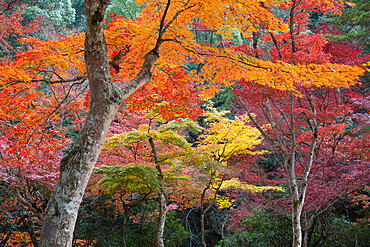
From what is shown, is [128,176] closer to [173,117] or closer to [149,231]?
[173,117]

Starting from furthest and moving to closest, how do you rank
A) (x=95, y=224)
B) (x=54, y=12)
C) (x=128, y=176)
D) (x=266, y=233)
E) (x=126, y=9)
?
(x=126, y=9)
(x=54, y=12)
(x=95, y=224)
(x=266, y=233)
(x=128, y=176)

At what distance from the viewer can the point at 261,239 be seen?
714 cm

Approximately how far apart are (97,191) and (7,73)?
196 inches

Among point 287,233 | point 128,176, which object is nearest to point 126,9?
point 128,176

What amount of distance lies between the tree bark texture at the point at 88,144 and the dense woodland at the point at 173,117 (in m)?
0.01

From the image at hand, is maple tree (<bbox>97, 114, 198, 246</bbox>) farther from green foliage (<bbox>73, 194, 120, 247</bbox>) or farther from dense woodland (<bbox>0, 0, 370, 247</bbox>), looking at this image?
green foliage (<bbox>73, 194, 120, 247</bbox>)

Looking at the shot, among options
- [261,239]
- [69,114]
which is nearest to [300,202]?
[261,239]

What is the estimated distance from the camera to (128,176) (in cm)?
502

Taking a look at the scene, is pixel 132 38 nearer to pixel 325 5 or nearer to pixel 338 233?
pixel 325 5

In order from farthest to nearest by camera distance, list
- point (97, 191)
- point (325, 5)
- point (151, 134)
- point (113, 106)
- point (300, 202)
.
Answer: point (97, 191), point (151, 134), point (325, 5), point (300, 202), point (113, 106)

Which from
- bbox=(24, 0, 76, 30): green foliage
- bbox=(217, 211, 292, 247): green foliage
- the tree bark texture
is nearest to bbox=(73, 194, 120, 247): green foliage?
bbox=(217, 211, 292, 247): green foliage

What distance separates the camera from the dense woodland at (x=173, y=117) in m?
2.37

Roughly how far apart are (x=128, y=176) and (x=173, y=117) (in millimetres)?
1596

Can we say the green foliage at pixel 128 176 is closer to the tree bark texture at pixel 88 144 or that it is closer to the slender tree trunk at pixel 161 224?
the slender tree trunk at pixel 161 224
